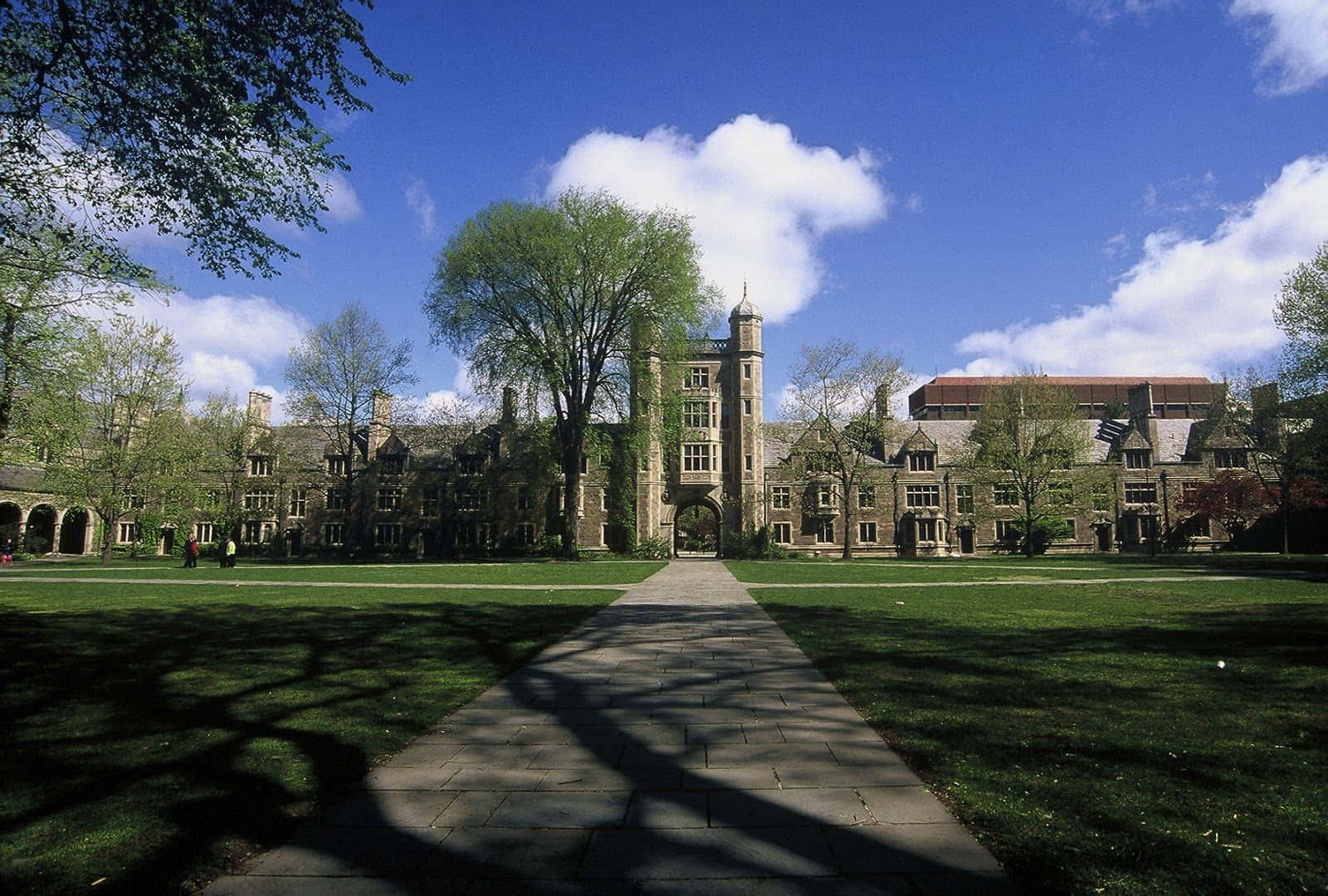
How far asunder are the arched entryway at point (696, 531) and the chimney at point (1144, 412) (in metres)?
36.0

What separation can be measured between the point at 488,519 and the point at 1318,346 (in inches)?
1964

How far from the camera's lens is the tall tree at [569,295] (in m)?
38.1

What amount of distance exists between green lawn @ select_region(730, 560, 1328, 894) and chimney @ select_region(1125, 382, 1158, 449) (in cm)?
5461

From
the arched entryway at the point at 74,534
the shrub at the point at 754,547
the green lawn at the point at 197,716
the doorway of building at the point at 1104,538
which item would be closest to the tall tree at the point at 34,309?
the green lawn at the point at 197,716

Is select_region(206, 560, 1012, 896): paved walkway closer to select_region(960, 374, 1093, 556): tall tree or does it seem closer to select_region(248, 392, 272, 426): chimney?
select_region(960, 374, 1093, 556): tall tree

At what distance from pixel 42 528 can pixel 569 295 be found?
48.5 m

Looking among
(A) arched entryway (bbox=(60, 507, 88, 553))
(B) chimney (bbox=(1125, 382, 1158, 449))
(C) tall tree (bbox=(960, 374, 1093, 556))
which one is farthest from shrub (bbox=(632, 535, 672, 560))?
(A) arched entryway (bbox=(60, 507, 88, 553))

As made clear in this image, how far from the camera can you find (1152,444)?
59.1m

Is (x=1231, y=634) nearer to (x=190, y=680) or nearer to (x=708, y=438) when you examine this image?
(x=190, y=680)

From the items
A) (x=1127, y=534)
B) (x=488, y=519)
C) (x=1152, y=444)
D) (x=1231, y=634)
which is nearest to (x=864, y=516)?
(x=1127, y=534)

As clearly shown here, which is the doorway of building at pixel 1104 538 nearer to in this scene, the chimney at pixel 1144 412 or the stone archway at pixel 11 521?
the chimney at pixel 1144 412

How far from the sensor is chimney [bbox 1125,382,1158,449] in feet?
196

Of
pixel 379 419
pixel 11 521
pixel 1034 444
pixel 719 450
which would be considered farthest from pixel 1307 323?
pixel 11 521

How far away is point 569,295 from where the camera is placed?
131 feet
